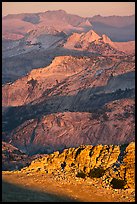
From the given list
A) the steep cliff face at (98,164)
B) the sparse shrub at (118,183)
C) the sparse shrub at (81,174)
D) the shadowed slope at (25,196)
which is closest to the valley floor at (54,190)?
the shadowed slope at (25,196)

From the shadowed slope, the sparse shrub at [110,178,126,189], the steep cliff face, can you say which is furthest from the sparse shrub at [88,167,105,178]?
the shadowed slope

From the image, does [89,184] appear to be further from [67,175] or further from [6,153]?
[6,153]

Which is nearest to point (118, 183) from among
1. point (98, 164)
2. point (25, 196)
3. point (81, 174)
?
point (81, 174)

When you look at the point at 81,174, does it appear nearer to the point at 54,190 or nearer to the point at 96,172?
the point at 96,172

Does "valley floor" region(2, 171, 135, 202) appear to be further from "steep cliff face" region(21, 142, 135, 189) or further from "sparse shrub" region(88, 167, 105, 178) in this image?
"steep cliff face" region(21, 142, 135, 189)

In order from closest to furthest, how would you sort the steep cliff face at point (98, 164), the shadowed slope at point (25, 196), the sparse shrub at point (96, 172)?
the shadowed slope at point (25, 196), the steep cliff face at point (98, 164), the sparse shrub at point (96, 172)

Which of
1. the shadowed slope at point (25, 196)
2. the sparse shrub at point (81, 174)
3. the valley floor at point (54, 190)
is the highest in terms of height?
the shadowed slope at point (25, 196)

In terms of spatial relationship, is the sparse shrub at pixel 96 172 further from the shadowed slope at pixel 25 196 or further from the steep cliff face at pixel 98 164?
the shadowed slope at pixel 25 196
